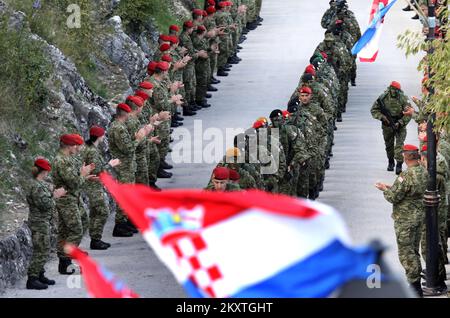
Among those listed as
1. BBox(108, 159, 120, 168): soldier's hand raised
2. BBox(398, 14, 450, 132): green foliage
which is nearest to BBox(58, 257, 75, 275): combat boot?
BBox(108, 159, 120, 168): soldier's hand raised

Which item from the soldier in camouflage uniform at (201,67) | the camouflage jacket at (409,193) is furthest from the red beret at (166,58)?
the camouflage jacket at (409,193)

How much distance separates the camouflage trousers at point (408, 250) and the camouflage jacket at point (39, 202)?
3.99 metres

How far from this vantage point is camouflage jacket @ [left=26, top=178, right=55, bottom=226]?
16641 millimetres

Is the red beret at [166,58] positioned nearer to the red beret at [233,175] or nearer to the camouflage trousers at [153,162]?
the camouflage trousers at [153,162]

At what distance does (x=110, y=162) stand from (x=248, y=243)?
11.4m

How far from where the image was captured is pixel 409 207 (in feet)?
55.4

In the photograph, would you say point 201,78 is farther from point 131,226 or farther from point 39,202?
point 39,202

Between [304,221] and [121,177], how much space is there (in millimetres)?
13584

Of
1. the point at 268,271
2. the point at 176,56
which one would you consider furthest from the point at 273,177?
the point at 268,271

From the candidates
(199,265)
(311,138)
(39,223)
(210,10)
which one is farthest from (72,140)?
(210,10)

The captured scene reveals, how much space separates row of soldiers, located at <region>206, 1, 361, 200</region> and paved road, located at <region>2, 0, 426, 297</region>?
0.66 m

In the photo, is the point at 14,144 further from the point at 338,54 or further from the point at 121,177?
the point at 338,54

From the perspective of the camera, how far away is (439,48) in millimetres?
16359

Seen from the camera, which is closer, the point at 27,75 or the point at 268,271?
the point at 268,271
